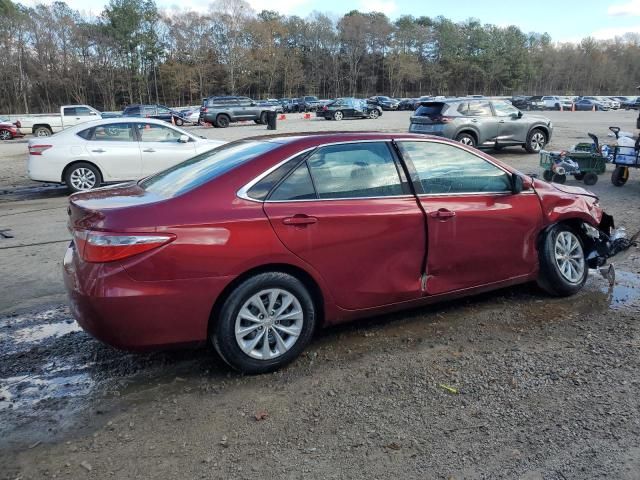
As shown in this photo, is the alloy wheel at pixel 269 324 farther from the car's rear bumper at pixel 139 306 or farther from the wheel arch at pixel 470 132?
the wheel arch at pixel 470 132

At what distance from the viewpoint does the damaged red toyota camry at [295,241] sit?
3373 mm

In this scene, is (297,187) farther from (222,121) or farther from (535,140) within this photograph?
(222,121)

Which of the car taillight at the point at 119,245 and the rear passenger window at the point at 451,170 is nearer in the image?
the car taillight at the point at 119,245

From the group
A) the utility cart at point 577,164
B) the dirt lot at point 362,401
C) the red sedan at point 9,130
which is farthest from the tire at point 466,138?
the red sedan at point 9,130

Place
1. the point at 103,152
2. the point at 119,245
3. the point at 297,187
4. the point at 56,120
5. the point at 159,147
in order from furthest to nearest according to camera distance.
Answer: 1. the point at 56,120
2. the point at 159,147
3. the point at 103,152
4. the point at 297,187
5. the point at 119,245

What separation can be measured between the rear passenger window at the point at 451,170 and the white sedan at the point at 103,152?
741 cm

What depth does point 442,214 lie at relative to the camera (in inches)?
168

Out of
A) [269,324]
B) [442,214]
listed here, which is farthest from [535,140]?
[269,324]

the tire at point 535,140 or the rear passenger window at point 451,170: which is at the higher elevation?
the rear passenger window at point 451,170

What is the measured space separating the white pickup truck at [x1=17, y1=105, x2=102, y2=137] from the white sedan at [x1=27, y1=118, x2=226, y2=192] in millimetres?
21234

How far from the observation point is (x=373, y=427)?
10.3 feet

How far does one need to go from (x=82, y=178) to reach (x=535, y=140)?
503 inches

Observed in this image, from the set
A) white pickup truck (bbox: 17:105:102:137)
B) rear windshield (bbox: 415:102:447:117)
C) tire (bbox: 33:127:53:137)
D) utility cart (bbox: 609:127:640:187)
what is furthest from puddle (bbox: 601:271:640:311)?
tire (bbox: 33:127:53:137)

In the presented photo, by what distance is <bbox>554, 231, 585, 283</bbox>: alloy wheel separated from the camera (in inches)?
195
